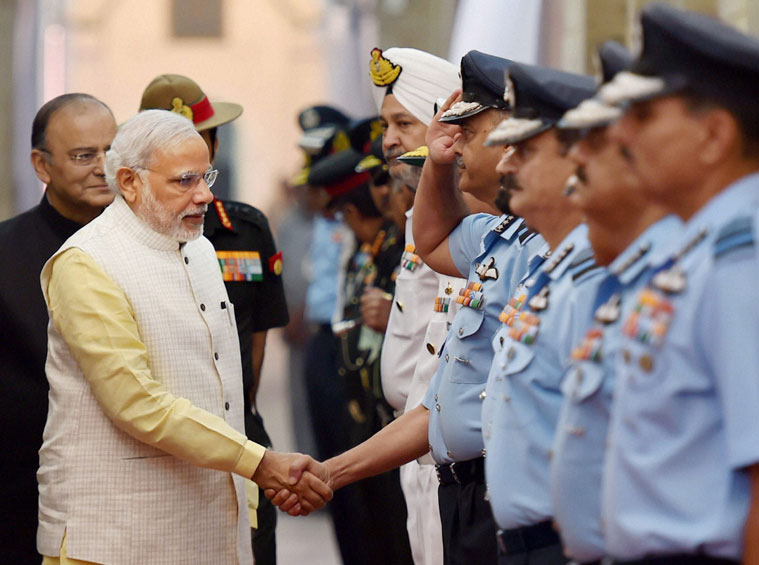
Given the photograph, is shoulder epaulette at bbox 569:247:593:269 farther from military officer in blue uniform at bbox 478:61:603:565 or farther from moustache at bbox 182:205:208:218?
moustache at bbox 182:205:208:218

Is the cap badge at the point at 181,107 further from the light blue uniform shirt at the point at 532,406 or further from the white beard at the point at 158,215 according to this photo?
the light blue uniform shirt at the point at 532,406

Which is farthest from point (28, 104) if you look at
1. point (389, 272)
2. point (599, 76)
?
point (599, 76)

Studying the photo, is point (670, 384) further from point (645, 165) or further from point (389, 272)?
point (389, 272)

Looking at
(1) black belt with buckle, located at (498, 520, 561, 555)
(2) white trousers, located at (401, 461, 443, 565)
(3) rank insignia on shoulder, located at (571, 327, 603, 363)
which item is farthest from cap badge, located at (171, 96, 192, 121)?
(3) rank insignia on shoulder, located at (571, 327, 603, 363)

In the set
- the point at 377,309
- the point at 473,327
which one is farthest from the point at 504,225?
the point at 377,309

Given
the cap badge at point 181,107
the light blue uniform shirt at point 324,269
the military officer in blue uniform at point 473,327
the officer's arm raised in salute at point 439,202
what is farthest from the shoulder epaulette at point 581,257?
the light blue uniform shirt at point 324,269

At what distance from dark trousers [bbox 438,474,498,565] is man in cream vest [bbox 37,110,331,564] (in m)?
0.45

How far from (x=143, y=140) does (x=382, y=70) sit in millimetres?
1016

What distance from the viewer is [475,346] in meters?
2.75

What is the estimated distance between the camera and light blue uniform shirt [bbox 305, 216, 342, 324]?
7219mm

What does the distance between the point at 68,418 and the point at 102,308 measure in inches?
11.3

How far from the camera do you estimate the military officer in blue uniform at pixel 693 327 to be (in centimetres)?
160

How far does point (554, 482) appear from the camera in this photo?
1.87 metres

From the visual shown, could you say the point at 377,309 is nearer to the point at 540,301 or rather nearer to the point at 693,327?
the point at 540,301
